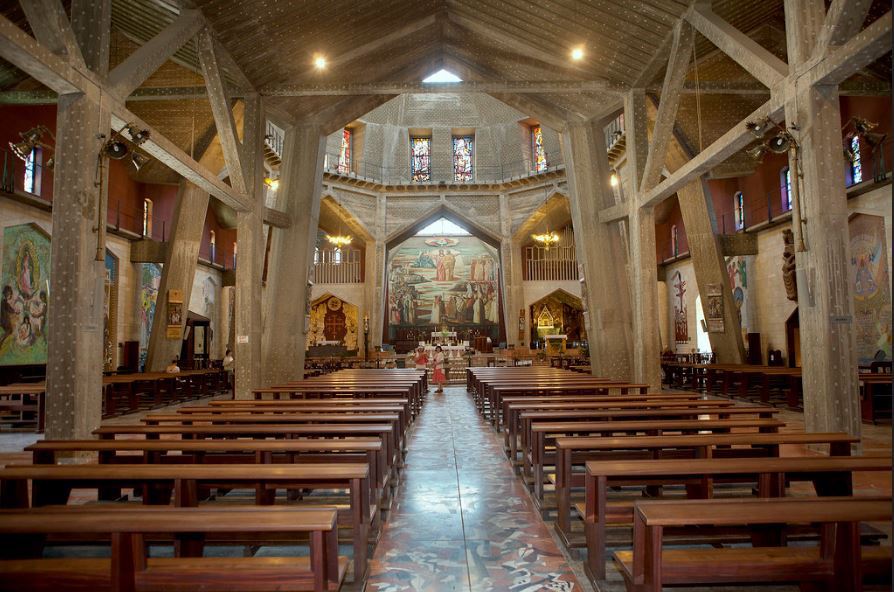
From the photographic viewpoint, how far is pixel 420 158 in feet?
90.3

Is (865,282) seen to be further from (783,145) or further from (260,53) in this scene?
(260,53)

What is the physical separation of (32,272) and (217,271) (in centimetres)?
1010

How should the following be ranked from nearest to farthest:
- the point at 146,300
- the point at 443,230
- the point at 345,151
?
the point at 146,300 < the point at 345,151 < the point at 443,230

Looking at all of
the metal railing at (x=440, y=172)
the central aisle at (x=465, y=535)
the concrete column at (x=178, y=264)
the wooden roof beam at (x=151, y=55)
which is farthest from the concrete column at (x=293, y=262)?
the metal railing at (x=440, y=172)

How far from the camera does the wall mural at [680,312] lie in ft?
72.2

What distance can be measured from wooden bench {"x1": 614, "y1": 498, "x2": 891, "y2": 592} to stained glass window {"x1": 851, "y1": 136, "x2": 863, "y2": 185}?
13196 mm

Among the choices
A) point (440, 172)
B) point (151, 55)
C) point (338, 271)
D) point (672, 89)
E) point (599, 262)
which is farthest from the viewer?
point (338, 271)

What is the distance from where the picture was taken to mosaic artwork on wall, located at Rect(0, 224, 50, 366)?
12031mm

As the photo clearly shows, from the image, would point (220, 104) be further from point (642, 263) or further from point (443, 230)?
point (443, 230)

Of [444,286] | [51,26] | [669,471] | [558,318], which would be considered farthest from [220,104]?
[558,318]

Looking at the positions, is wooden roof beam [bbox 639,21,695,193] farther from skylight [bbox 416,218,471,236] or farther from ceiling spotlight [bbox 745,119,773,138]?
skylight [bbox 416,218,471,236]

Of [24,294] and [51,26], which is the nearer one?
[51,26]

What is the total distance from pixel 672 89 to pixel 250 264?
766cm

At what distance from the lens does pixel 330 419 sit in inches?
181
